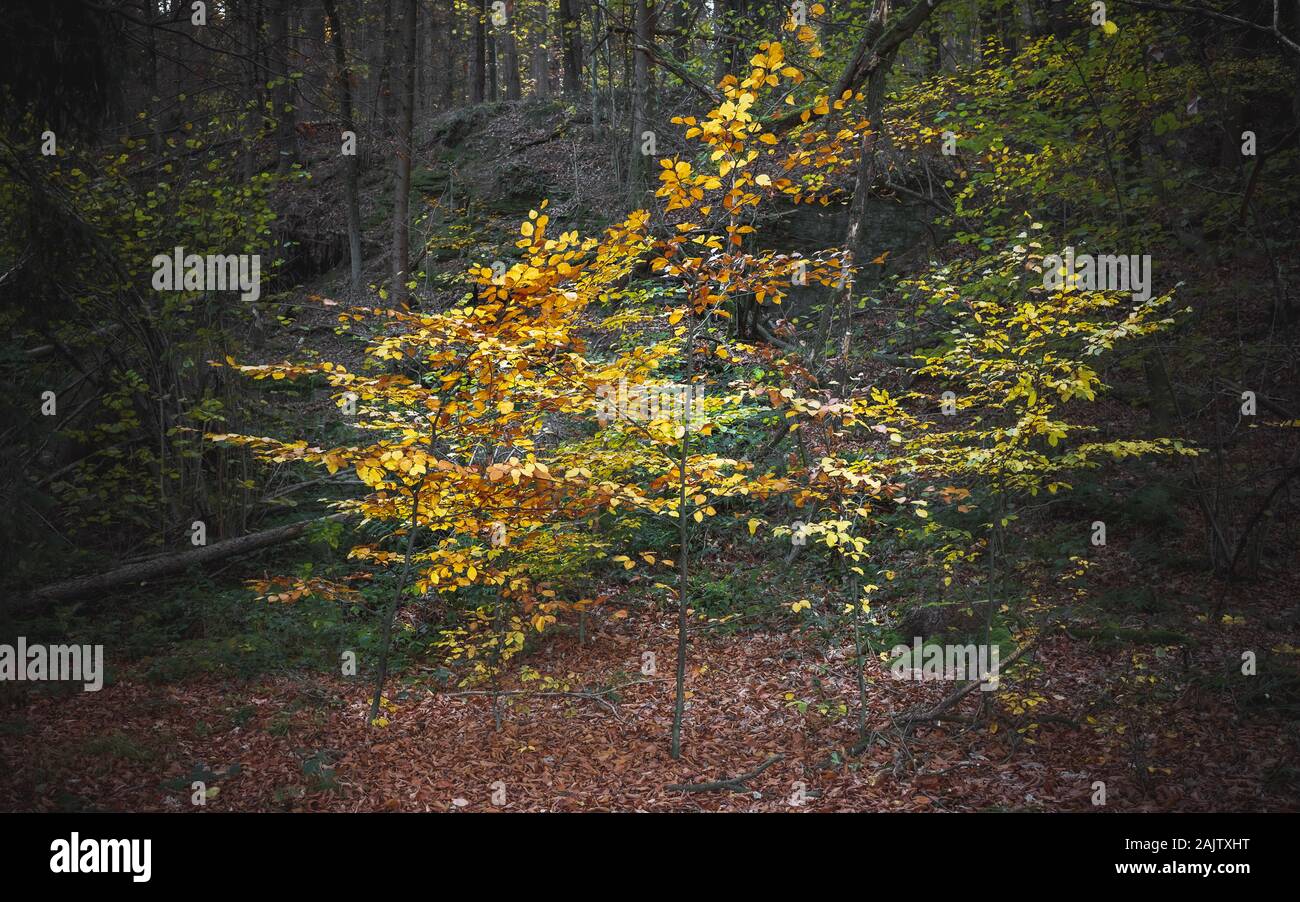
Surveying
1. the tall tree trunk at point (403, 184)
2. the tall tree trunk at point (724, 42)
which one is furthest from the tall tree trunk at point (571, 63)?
the tall tree trunk at point (403, 184)

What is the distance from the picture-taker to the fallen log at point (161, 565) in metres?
7.84

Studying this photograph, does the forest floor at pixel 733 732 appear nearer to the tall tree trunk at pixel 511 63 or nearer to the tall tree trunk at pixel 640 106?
the tall tree trunk at pixel 640 106

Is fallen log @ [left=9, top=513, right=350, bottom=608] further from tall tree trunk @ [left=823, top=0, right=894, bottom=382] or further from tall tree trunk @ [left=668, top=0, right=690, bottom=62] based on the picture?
tall tree trunk @ [left=668, top=0, right=690, bottom=62]

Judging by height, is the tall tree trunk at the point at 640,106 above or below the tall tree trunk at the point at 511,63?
below

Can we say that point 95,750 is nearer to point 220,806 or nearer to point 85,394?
point 220,806

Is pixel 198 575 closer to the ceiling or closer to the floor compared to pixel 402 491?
closer to the floor

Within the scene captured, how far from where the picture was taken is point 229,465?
9.18 metres

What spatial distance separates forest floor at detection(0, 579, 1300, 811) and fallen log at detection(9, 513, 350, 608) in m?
1.73

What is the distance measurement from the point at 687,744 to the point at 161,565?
6.34 meters

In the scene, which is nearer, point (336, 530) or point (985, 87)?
point (336, 530)

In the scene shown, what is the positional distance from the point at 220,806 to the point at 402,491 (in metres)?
2.19

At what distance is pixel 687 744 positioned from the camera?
595 cm

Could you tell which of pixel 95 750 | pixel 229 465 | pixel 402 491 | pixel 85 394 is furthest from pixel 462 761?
pixel 85 394

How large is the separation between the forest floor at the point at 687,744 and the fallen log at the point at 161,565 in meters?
1.73
